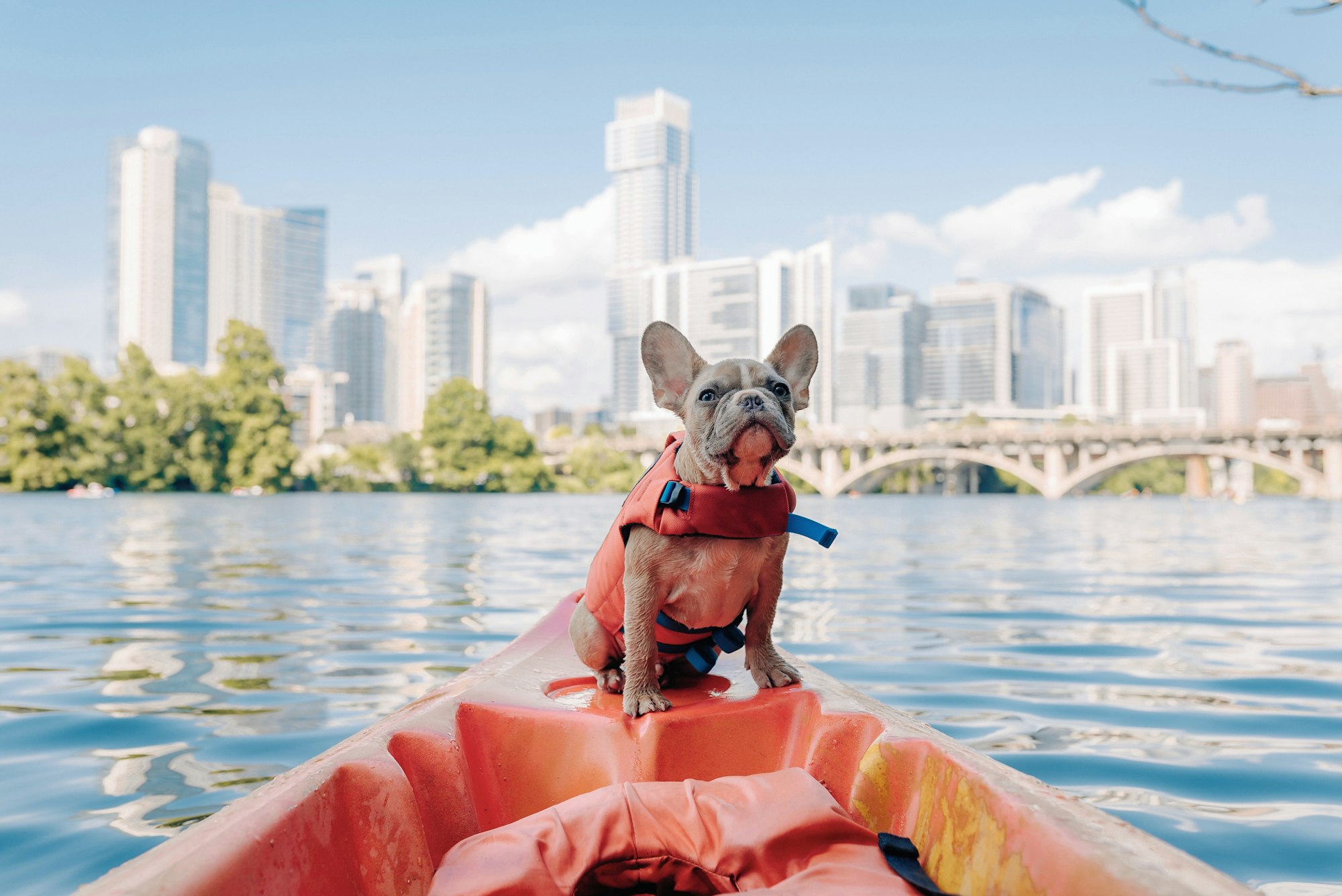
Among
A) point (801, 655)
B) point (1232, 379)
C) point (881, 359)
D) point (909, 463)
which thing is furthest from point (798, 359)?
point (1232, 379)

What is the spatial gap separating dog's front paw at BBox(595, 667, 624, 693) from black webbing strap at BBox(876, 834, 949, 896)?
4.24 feet

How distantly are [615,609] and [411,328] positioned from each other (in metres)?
200

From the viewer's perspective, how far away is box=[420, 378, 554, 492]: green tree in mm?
67250

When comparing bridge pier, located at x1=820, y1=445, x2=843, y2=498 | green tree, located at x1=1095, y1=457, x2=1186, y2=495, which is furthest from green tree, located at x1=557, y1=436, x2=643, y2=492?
green tree, located at x1=1095, y1=457, x2=1186, y2=495

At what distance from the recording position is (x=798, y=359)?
10.2 ft

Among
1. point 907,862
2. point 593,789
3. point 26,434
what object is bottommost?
point 593,789

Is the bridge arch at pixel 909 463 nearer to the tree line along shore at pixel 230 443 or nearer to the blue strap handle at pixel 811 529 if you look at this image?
the tree line along shore at pixel 230 443

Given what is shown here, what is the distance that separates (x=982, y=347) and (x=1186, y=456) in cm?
13405

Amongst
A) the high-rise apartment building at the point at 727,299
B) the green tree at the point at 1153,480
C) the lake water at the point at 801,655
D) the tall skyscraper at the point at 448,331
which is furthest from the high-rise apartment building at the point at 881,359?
the lake water at the point at 801,655

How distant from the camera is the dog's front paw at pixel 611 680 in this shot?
10.4 ft

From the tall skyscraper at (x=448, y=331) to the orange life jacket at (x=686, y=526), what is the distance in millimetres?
178786

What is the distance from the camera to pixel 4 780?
349 centimetres

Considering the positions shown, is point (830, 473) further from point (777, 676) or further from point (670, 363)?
point (670, 363)

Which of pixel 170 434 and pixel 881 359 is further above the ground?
pixel 881 359
